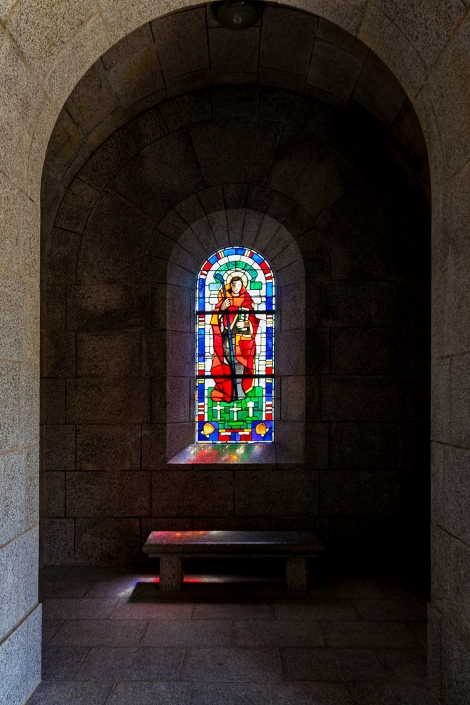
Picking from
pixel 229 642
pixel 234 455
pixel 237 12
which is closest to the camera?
pixel 229 642

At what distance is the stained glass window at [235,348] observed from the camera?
5.30 metres

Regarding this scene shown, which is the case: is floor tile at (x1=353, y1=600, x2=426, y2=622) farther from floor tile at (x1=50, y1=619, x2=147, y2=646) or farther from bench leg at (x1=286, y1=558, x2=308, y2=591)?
floor tile at (x1=50, y1=619, x2=147, y2=646)

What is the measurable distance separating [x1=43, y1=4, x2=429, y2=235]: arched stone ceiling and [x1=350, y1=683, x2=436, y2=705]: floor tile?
346cm

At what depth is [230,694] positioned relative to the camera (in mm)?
2779

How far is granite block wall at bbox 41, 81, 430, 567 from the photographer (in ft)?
15.5

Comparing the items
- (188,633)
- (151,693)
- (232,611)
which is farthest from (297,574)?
(151,693)

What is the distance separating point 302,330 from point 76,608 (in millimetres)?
2736

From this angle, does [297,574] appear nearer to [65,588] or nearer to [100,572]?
[100,572]

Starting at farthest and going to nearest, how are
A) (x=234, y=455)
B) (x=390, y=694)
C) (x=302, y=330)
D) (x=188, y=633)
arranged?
(x=234, y=455), (x=302, y=330), (x=188, y=633), (x=390, y=694)

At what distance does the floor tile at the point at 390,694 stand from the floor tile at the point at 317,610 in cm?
83

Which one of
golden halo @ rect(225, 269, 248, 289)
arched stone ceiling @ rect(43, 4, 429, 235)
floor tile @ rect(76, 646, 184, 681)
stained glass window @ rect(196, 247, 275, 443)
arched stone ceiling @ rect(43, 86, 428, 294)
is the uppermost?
arched stone ceiling @ rect(43, 4, 429, 235)

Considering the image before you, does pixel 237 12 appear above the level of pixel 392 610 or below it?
above

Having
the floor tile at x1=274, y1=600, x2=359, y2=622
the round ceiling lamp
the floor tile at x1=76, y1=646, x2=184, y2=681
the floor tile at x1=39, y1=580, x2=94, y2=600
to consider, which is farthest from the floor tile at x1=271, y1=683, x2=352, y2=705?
the round ceiling lamp

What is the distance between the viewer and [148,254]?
15.8 ft
